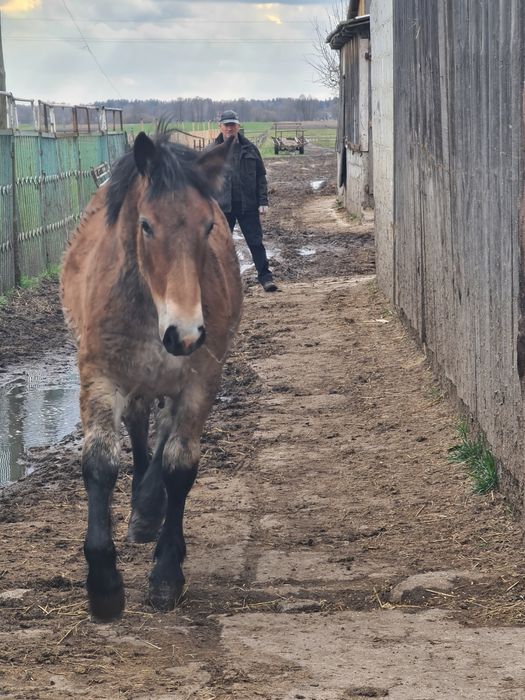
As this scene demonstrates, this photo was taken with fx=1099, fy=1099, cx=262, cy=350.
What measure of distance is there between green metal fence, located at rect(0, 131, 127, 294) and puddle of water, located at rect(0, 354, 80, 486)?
13.3 ft

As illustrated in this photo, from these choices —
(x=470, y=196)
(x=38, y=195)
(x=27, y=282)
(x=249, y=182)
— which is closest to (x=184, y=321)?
(x=470, y=196)

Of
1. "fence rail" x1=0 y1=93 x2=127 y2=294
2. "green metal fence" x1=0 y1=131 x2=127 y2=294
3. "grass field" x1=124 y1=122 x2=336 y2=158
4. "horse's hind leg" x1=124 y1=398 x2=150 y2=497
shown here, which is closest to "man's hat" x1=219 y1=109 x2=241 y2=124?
"fence rail" x1=0 y1=93 x2=127 y2=294

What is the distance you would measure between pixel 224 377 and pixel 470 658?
18.0 feet

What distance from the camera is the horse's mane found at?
14.9 ft

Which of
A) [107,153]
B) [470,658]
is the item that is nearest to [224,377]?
[470,658]

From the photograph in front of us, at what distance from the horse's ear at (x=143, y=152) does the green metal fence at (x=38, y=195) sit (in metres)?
9.12

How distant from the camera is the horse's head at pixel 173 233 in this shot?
13.8 ft

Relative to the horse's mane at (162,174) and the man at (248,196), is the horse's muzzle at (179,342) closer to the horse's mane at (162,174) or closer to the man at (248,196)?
the horse's mane at (162,174)

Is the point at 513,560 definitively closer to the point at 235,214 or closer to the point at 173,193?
the point at 173,193

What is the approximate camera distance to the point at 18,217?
1425 cm

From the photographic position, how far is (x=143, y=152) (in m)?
4.62

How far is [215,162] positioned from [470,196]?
79.4 inches

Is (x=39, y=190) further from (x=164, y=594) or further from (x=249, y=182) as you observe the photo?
(x=164, y=594)

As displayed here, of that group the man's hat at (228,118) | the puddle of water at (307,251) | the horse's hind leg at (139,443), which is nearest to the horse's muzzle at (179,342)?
the horse's hind leg at (139,443)
